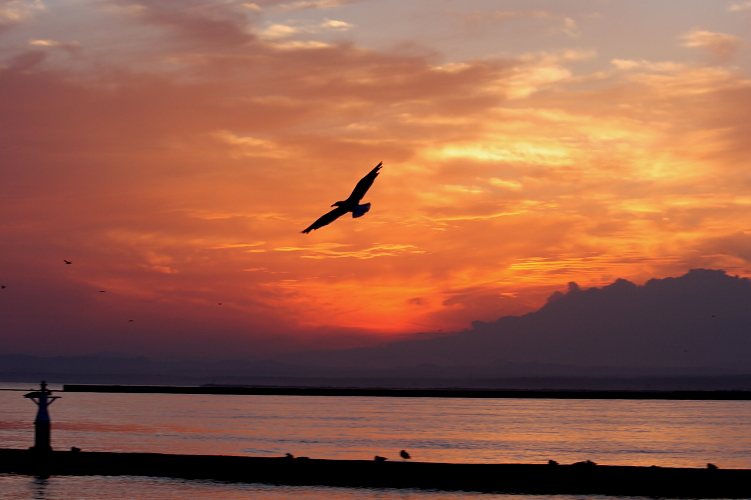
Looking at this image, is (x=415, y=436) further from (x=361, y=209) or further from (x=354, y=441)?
(x=361, y=209)

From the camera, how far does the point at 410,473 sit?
29.8m

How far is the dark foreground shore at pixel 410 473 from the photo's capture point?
27938 millimetres

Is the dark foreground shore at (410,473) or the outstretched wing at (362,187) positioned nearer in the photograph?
the outstretched wing at (362,187)

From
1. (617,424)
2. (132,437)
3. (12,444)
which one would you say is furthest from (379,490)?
(617,424)

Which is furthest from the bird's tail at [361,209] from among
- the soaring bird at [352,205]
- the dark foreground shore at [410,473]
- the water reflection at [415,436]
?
the water reflection at [415,436]

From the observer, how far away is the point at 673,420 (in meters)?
84.7

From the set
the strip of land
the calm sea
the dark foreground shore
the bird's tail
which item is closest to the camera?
the bird's tail

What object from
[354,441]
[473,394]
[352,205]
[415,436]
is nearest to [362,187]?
[352,205]

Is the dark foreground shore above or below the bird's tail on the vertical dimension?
below

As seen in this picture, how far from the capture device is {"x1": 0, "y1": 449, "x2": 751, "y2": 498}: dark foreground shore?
91.7 feet

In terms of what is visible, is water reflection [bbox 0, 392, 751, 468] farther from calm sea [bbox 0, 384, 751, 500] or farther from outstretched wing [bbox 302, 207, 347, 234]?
outstretched wing [bbox 302, 207, 347, 234]

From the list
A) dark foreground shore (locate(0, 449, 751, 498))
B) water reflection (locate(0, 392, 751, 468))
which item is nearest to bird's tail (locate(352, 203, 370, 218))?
dark foreground shore (locate(0, 449, 751, 498))

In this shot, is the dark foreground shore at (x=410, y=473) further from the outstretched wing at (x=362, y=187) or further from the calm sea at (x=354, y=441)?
the outstretched wing at (x=362, y=187)

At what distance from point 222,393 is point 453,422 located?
102 m
